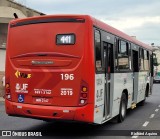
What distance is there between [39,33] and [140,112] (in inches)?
288

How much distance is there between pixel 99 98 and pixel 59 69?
1.26 meters

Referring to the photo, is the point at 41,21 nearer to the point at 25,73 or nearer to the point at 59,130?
the point at 25,73

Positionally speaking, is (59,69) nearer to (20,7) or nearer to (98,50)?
(98,50)

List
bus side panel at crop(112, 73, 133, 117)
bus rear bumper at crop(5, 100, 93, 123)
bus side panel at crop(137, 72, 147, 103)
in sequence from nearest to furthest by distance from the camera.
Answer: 1. bus rear bumper at crop(5, 100, 93, 123)
2. bus side panel at crop(112, 73, 133, 117)
3. bus side panel at crop(137, 72, 147, 103)

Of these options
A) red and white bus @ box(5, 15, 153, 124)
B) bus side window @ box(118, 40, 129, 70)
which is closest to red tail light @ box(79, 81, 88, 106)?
red and white bus @ box(5, 15, 153, 124)

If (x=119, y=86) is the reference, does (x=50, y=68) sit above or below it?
above

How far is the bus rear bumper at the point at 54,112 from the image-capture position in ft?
27.1

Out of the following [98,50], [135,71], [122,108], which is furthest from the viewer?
[135,71]

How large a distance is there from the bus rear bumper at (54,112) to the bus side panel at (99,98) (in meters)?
0.31

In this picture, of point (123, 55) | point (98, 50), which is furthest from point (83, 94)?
point (123, 55)

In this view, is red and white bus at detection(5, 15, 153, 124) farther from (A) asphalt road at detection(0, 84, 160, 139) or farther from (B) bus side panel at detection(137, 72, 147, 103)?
(B) bus side panel at detection(137, 72, 147, 103)

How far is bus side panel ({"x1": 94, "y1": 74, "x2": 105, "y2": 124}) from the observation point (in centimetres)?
859

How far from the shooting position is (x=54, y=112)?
845 cm

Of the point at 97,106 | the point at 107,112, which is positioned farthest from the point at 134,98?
the point at 97,106
